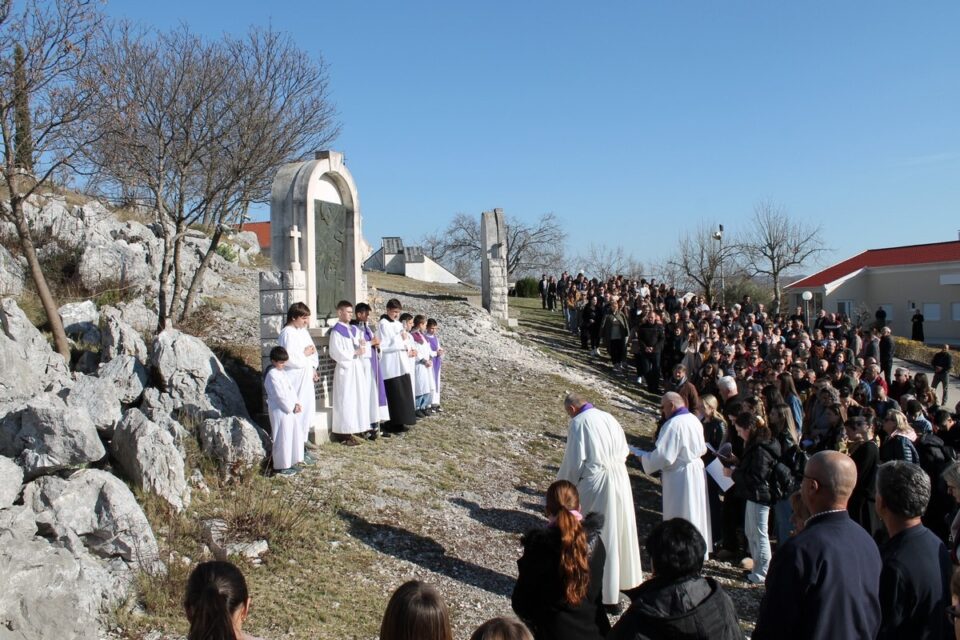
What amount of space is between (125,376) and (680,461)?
6.03 meters

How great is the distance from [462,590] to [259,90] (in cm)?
1498

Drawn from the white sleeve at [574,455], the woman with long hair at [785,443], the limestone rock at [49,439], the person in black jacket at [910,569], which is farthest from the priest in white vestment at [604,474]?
the limestone rock at [49,439]

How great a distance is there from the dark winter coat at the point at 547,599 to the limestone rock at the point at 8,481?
158 inches

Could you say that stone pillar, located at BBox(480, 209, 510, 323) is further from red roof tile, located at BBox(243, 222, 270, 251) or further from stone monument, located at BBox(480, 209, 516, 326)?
red roof tile, located at BBox(243, 222, 270, 251)

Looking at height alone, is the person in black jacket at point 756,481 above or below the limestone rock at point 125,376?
below

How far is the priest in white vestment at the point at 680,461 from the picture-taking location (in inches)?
291

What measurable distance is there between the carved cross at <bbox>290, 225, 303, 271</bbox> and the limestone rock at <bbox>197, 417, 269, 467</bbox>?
2.46 meters

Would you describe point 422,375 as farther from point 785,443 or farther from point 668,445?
point 785,443

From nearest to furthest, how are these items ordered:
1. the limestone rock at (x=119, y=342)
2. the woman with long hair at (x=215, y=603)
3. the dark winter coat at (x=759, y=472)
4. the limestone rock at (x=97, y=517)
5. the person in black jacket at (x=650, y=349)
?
the woman with long hair at (x=215, y=603)
the limestone rock at (x=97, y=517)
the dark winter coat at (x=759, y=472)
the limestone rock at (x=119, y=342)
the person in black jacket at (x=650, y=349)

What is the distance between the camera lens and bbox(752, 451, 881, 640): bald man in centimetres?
350

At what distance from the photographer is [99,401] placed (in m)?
7.64

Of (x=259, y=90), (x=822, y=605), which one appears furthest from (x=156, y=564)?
(x=259, y=90)

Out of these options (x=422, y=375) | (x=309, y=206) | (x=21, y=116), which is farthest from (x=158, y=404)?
(x=21, y=116)

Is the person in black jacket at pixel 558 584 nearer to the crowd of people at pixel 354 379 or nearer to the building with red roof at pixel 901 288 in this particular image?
the crowd of people at pixel 354 379
